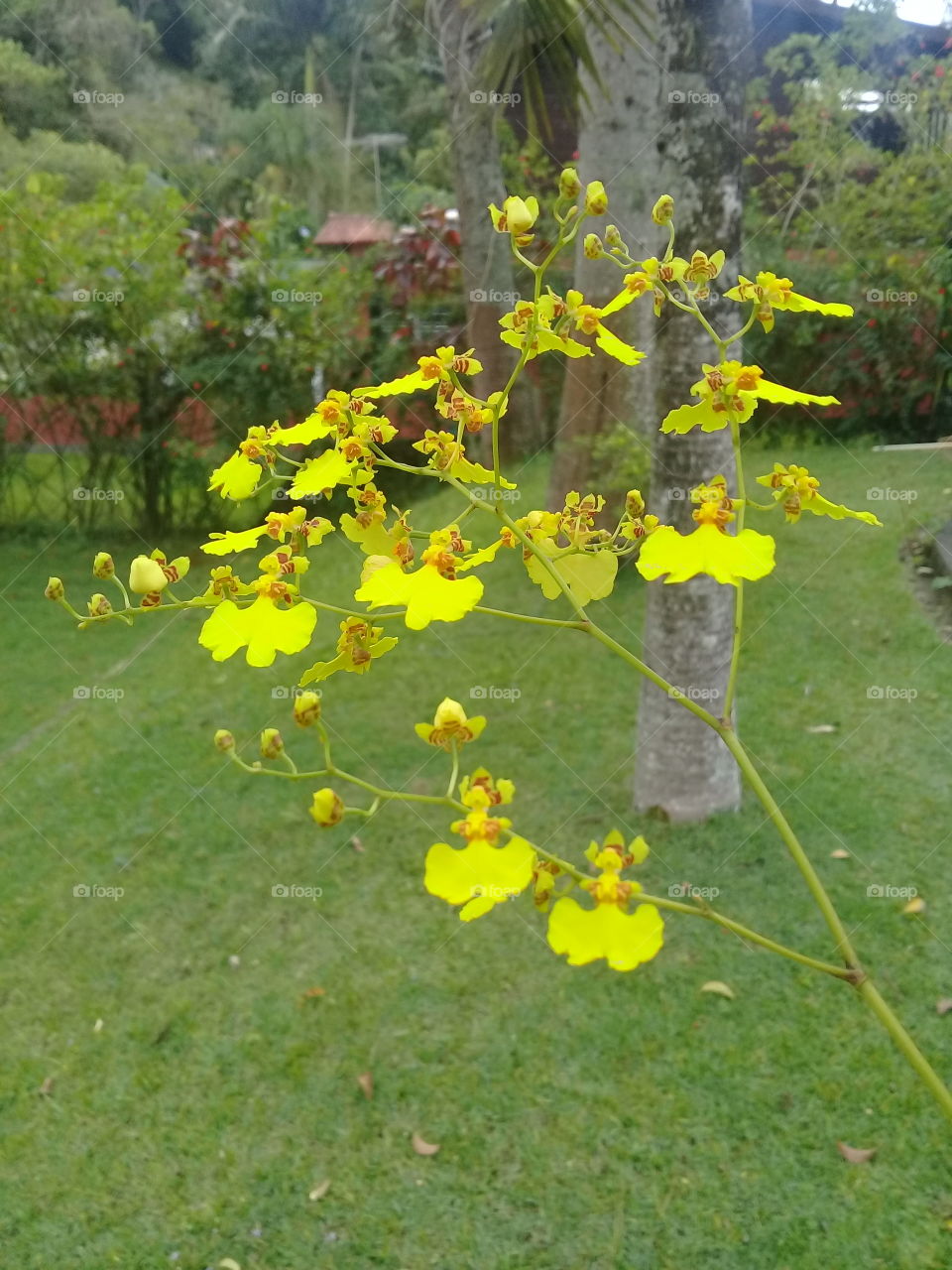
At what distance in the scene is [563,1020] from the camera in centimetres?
206

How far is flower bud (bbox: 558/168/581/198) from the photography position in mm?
705

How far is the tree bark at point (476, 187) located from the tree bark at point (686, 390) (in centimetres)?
246

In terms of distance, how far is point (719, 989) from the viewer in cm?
209

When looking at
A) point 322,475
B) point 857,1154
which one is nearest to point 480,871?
point 322,475

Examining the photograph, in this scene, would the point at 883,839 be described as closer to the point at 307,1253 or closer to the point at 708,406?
the point at 307,1253

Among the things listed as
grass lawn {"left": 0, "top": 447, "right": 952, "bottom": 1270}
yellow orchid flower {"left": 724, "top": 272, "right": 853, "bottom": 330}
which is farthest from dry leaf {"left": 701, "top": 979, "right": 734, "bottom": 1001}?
yellow orchid flower {"left": 724, "top": 272, "right": 853, "bottom": 330}

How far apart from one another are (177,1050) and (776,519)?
367 cm

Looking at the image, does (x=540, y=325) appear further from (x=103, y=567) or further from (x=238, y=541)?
(x=103, y=567)

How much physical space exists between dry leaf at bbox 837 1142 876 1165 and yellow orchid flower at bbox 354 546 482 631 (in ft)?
5.07

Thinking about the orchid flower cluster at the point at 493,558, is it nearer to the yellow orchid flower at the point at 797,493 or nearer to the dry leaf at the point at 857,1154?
the yellow orchid flower at the point at 797,493

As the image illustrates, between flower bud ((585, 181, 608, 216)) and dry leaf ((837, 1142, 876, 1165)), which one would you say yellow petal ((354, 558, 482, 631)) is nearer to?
flower bud ((585, 181, 608, 216))

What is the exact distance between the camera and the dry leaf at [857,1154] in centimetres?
169

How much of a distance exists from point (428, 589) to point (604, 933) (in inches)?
11.7

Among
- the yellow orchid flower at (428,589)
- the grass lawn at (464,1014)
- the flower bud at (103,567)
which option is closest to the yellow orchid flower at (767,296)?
the yellow orchid flower at (428,589)
